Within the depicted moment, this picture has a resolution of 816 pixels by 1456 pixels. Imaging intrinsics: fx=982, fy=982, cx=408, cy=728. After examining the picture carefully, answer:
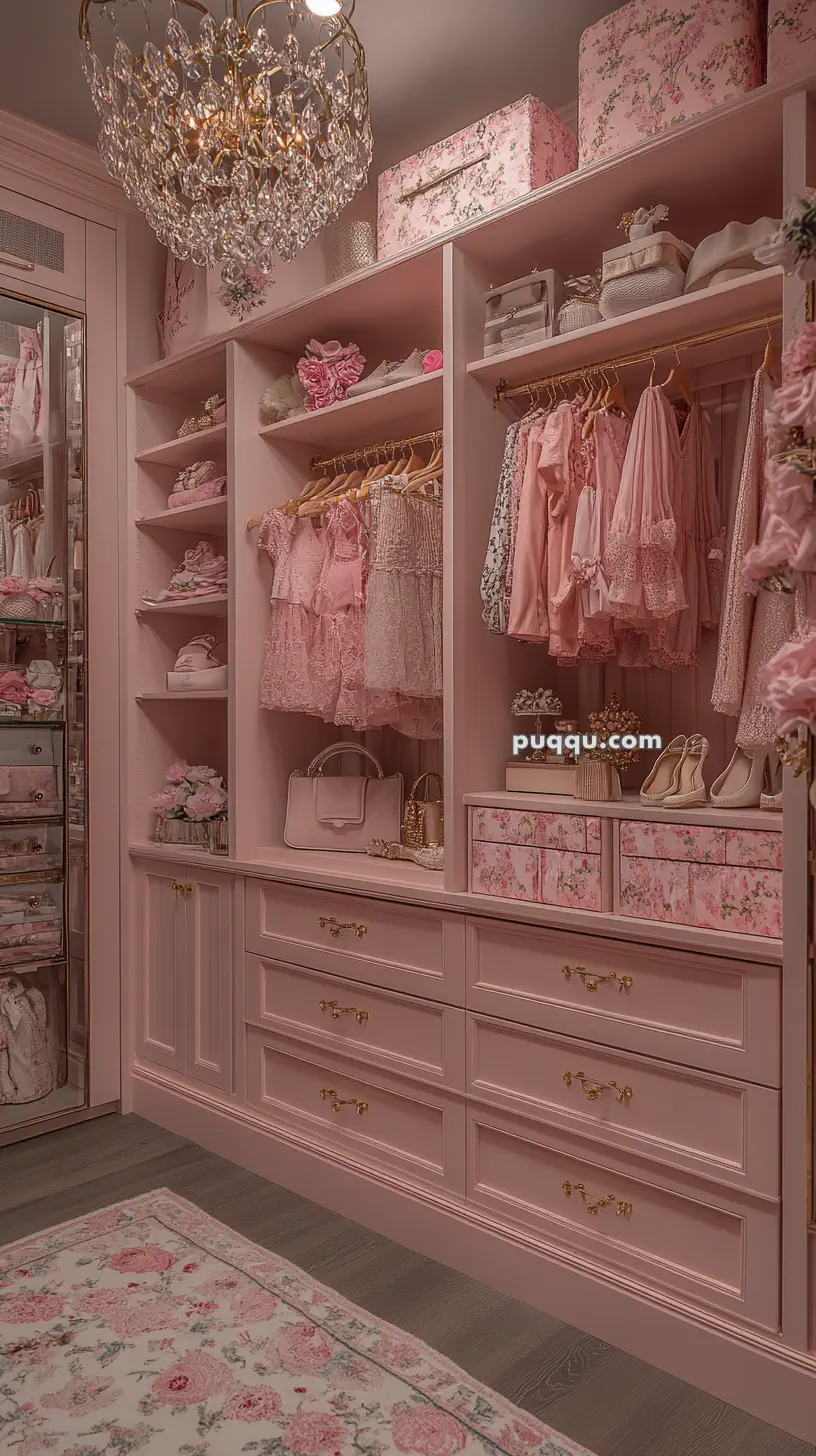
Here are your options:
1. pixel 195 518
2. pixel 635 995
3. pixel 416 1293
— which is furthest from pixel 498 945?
pixel 195 518

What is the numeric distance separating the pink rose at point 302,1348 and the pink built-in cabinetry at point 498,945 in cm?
42

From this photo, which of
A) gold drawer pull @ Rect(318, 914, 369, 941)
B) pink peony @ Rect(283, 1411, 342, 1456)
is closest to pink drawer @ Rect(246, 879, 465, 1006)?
gold drawer pull @ Rect(318, 914, 369, 941)

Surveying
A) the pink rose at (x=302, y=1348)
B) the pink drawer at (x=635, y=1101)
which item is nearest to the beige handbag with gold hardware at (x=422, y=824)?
the pink drawer at (x=635, y=1101)

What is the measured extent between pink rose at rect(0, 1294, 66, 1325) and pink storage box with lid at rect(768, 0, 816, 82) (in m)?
2.94

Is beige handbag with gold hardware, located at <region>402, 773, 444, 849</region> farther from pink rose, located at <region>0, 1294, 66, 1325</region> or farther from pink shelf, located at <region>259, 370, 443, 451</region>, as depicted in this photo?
pink rose, located at <region>0, 1294, 66, 1325</region>

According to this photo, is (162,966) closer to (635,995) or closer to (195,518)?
(195,518)

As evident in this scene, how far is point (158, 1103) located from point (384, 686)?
1718 millimetres

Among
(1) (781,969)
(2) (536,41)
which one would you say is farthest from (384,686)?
(2) (536,41)

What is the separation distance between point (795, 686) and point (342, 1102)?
6.22ft

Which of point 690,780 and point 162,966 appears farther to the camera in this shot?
point 162,966

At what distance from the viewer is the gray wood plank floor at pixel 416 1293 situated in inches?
72.1

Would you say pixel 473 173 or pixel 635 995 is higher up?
pixel 473 173

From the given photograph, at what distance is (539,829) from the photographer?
88.7 inches

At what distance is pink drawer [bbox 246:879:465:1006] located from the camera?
96.0 inches
